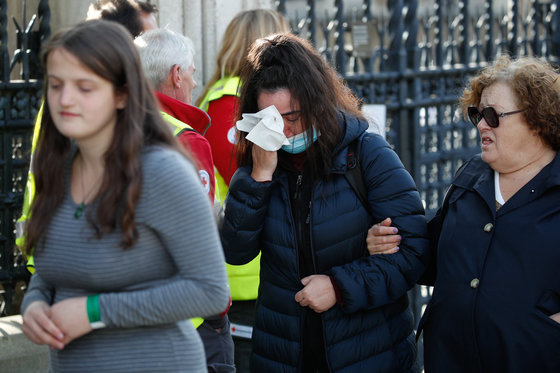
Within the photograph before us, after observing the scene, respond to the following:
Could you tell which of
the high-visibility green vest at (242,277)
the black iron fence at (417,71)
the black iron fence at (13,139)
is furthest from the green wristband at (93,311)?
the black iron fence at (417,71)

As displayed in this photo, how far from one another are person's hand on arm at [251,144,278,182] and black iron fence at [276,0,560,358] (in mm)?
2587

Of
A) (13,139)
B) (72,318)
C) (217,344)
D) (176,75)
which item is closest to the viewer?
(72,318)

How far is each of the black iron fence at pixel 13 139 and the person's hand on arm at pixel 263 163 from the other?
1721 mm

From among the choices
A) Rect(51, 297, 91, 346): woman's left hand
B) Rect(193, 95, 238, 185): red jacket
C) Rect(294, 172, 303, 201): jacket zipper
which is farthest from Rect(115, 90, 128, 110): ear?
Rect(193, 95, 238, 185): red jacket

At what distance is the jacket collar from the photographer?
3.08 metres

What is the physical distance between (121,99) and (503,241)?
1.45 metres

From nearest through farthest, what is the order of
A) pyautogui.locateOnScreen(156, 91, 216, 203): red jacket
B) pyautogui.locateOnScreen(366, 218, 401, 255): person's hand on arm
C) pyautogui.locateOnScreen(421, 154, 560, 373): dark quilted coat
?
1. pyautogui.locateOnScreen(421, 154, 560, 373): dark quilted coat
2. pyautogui.locateOnScreen(366, 218, 401, 255): person's hand on arm
3. pyautogui.locateOnScreen(156, 91, 216, 203): red jacket

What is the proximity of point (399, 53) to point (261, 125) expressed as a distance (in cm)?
333

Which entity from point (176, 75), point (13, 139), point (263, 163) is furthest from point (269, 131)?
point (13, 139)

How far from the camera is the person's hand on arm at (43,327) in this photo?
1.91 m

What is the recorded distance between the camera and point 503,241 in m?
2.71

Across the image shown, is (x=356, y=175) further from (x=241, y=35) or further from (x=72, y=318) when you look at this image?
(x=241, y=35)

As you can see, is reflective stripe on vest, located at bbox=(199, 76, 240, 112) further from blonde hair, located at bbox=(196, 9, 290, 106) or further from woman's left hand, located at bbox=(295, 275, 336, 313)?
woman's left hand, located at bbox=(295, 275, 336, 313)

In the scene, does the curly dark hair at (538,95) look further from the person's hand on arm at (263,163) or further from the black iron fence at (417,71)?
the black iron fence at (417,71)
